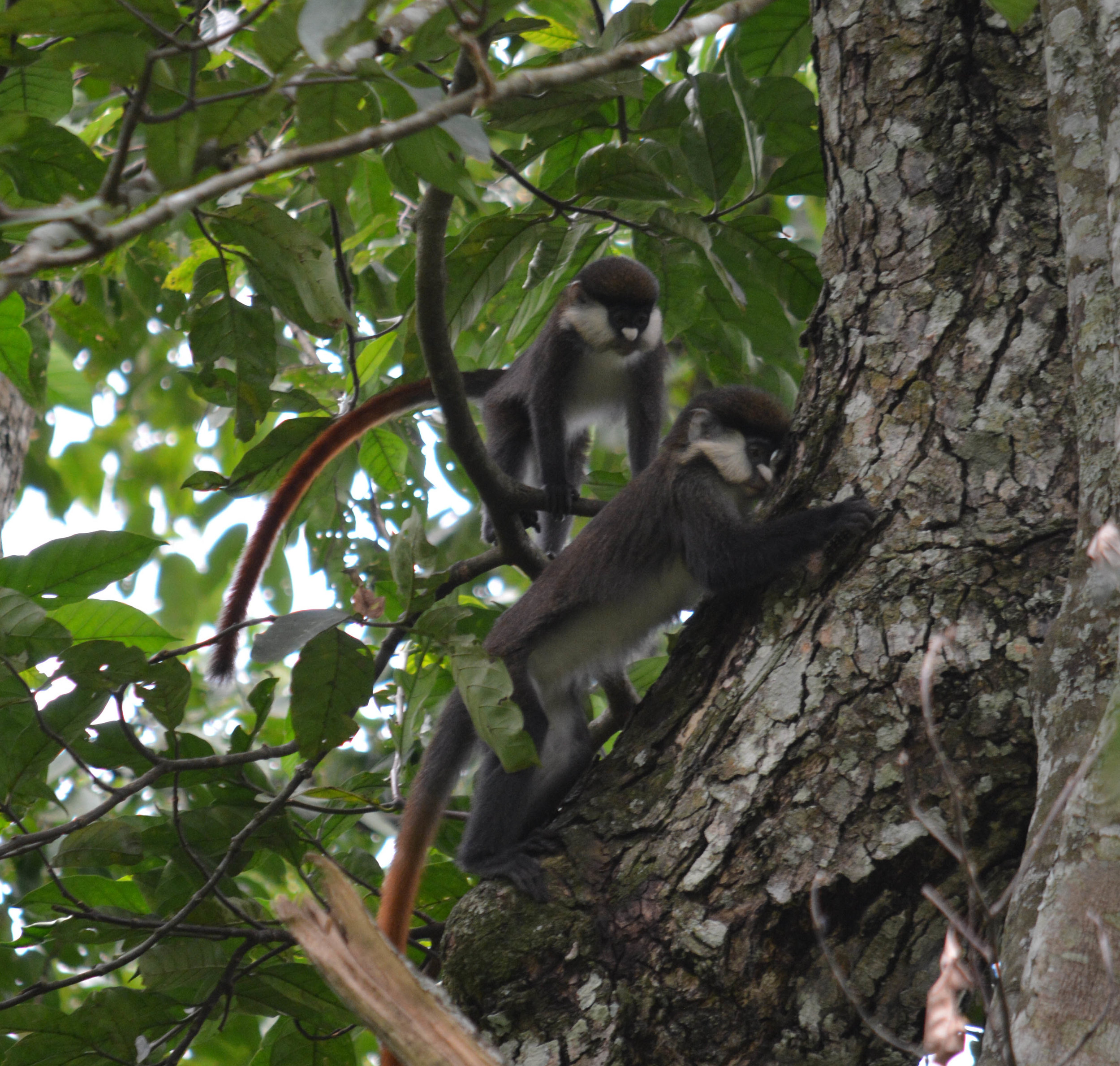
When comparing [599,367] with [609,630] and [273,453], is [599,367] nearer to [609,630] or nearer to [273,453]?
[609,630]

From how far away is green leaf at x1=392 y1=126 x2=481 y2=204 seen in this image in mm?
1854

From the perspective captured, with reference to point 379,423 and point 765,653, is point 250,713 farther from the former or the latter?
point 765,653

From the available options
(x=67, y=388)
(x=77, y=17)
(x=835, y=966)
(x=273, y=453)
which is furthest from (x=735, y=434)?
(x=67, y=388)

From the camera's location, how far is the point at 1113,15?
1668 millimetres

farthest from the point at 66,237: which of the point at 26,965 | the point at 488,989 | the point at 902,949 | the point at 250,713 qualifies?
the point at 250,713

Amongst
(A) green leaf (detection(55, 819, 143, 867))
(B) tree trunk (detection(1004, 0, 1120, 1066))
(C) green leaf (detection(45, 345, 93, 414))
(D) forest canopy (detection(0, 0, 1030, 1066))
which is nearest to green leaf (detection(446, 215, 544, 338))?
(D) forest canopy (detection(0, 0, 1030, 1066))

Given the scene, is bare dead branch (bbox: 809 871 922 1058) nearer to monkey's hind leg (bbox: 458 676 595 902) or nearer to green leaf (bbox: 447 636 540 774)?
monkey's hind leg (bbox: 458 676 595 902)

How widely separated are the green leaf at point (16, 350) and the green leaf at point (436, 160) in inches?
61.1

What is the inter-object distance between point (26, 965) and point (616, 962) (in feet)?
6.86

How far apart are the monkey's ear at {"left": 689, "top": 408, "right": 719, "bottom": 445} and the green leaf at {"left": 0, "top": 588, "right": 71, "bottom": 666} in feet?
5.73

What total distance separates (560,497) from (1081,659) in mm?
2419

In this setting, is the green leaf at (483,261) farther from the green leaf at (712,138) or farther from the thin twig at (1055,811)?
the thin twig at (1055,811)

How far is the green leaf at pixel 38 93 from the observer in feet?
8.25

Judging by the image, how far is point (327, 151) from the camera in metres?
1.40
